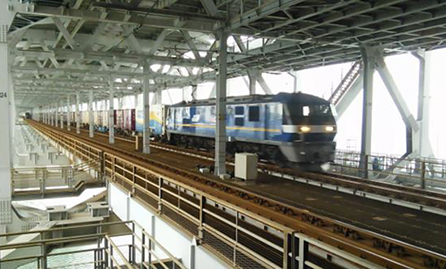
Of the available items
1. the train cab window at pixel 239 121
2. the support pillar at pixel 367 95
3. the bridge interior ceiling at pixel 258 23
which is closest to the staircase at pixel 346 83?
the bridge interior ceiling at pixel 258 23

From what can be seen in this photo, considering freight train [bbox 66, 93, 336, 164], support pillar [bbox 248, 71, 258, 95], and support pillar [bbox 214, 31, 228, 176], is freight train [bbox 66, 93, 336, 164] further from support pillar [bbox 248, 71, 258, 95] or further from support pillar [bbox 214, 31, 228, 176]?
support pillar [bbox 248, 71, 258, 95]

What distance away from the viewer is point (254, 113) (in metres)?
16.2

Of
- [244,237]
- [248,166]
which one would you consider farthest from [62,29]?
[244,237]

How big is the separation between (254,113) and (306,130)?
2.78 m

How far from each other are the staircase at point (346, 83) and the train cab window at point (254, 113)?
28.0 feet

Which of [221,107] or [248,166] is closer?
[248,166]

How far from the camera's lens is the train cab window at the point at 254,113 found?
15930 mm

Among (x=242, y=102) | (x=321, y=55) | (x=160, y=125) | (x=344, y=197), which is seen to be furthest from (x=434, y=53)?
(x=160, y=125)

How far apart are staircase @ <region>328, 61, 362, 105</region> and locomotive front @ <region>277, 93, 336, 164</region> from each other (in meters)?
8.80

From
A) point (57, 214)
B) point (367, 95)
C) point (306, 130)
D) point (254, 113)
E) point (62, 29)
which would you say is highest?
point (62, 29)

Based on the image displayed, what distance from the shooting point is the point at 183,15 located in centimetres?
1232

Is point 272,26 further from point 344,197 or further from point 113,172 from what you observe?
point 113,172

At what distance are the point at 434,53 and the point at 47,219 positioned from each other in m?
19.5

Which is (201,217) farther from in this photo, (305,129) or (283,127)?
(305,129)
